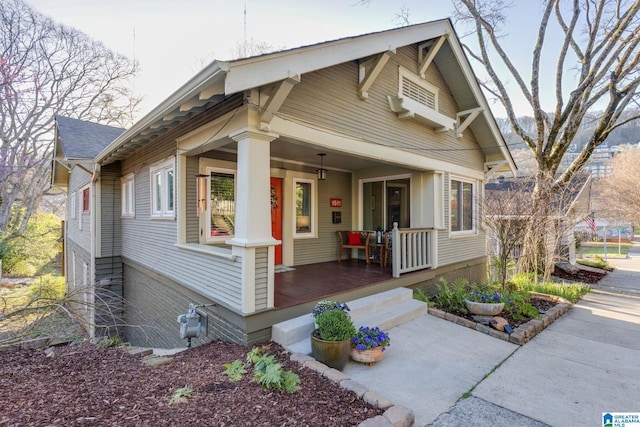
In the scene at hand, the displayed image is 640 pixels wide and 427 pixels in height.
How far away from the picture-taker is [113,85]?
61.2ft

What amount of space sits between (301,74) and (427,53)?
409cm

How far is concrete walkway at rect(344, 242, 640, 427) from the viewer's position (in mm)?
2756

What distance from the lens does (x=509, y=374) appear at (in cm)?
345

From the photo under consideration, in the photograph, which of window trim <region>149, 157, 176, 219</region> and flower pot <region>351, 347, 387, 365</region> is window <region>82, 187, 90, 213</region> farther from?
flower pot <region>351, 347, 387, 365</region>

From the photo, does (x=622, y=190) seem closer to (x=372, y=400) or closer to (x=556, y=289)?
(x=556, y=289)

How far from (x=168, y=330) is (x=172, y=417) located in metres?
4.03

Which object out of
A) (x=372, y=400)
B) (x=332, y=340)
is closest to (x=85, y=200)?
(x=332, y=340)

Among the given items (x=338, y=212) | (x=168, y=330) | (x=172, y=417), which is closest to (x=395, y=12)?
(x=338, y=212)

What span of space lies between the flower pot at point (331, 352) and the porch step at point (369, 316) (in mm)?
286

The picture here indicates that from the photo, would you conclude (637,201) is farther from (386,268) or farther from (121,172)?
(121,172)

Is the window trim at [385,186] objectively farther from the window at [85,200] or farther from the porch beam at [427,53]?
the window at [85,200]

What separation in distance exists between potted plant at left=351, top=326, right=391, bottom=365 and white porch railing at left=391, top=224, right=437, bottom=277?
2.47 m

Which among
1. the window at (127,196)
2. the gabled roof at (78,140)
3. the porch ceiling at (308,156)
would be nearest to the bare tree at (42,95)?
the gabled roof at (78,140)

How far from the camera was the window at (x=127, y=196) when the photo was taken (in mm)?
7448
